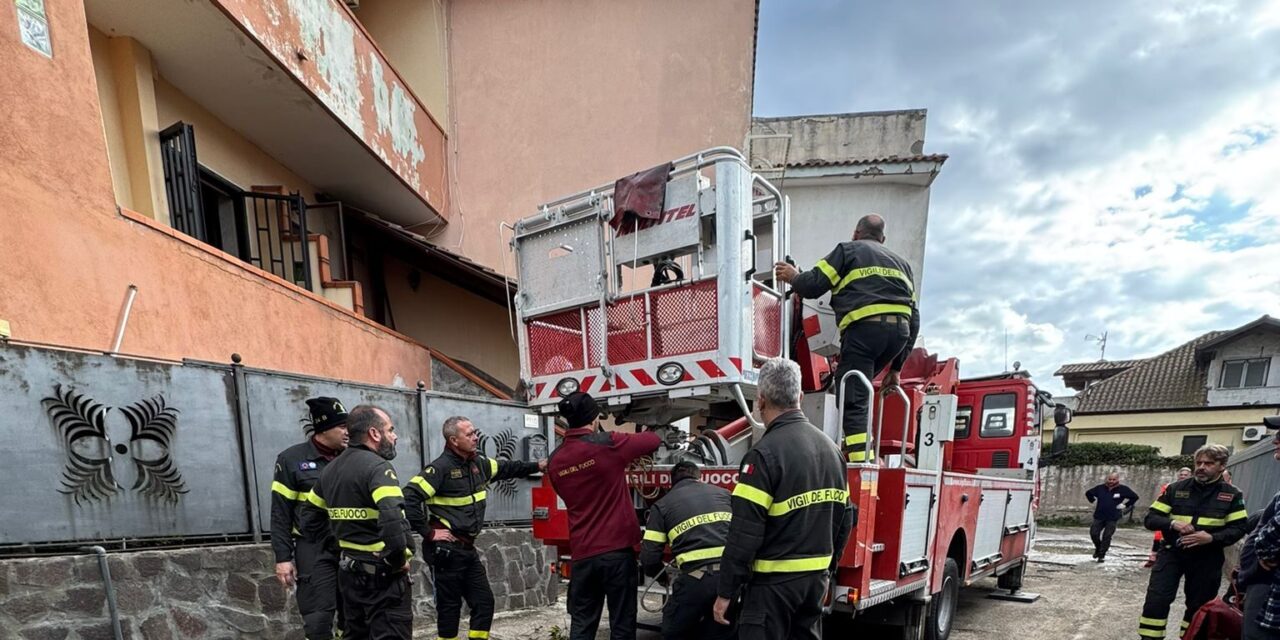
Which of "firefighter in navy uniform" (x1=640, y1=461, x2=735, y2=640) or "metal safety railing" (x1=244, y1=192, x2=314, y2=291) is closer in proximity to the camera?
"firefighter in navy uniform" (x1=640, y1=461, x2=735, y2=640)

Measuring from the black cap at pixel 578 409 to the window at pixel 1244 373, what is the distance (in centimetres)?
2991

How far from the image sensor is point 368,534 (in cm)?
339

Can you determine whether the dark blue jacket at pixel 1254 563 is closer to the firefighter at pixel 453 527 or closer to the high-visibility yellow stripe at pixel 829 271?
the high-visibility yellow stripe at pixel 829 271

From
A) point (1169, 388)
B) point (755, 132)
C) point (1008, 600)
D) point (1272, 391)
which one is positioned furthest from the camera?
point (1169, 388)

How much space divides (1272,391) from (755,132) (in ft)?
73.4

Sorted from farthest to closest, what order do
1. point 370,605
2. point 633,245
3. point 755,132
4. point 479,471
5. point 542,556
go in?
point 755,132 → point 542,556 → point 479,471 → point 633,245 → point 370,605

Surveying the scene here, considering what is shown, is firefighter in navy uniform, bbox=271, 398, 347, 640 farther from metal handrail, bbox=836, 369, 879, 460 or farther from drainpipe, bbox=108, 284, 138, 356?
metal handrail, bbox=836, 369, 879, 460

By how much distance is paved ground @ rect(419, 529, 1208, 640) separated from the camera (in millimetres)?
5843

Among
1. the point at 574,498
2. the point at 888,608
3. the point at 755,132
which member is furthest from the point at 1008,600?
the point at 755,132

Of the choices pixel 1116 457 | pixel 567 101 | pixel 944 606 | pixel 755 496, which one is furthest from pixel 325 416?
pixel 1116 457

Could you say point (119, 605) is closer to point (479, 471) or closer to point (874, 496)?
point (479, 471)

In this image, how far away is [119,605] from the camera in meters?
3.78

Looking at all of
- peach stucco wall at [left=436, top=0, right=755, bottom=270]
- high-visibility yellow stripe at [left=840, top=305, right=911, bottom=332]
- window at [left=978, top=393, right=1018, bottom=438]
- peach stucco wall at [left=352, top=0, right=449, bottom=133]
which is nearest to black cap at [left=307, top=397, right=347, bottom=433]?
high-visibility yellow stripe at [left=840, top=305, right=911, bottom=332]

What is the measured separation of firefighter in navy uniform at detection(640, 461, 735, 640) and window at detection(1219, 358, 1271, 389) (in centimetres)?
2956
